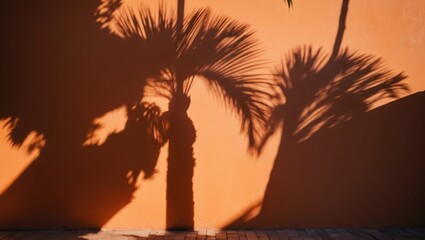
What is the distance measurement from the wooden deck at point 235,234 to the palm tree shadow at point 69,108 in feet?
0.72

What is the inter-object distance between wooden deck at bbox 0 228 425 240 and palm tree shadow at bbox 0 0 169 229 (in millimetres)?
220

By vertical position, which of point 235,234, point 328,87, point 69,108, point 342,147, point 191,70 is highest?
point 191,70

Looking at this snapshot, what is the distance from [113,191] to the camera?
219 inches

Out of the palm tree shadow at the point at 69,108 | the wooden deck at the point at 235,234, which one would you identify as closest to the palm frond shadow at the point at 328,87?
the wooden deck at the point at 235,234

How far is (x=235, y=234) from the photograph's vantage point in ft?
17.8

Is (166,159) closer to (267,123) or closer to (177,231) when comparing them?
(177,231)

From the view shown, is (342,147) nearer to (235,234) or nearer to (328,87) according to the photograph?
(328,87)

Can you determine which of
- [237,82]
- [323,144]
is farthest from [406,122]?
[237,82]

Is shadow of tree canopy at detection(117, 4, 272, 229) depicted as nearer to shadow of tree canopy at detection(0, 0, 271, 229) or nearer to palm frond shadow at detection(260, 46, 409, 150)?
shadow of tree canopy at detection(0, 0, 271, 229)

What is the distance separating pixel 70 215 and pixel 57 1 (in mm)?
2825

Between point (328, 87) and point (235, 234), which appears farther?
point (328, 87)

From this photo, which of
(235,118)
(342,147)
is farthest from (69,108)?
(342,147)

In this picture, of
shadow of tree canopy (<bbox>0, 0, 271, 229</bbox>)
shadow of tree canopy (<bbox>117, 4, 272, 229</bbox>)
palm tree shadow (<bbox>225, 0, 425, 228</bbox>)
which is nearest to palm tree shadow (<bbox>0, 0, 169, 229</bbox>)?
shadow of tree canopy (<bbox>0, 0, 271, 229</bbox>)

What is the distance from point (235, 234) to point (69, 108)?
8.93 ft
